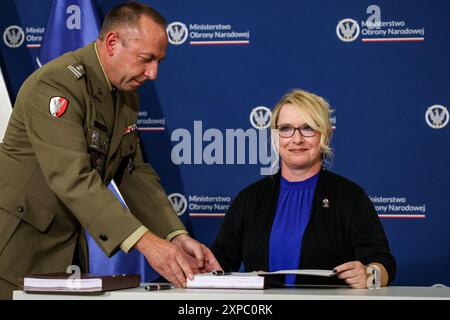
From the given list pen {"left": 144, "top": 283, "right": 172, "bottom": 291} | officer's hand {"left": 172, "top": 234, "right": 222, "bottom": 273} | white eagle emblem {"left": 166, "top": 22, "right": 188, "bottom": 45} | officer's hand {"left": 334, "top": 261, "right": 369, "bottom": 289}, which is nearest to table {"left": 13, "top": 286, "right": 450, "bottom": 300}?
pen {"left": 144, "top": 283, "right": 172, "bottom": 291}

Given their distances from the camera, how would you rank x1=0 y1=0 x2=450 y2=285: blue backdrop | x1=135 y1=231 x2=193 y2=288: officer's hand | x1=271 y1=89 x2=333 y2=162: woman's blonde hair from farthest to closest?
x1=0 y1=0 x2=450 y2=285: blue backdrop
x1=271 y1=89 x2=333 y2=162: woman's blonde hair
x1=135 y1=231 x2=193 y2=288: officer's hand

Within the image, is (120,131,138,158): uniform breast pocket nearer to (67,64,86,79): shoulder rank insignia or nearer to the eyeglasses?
(67,64,86,79): shoulder rank insignia

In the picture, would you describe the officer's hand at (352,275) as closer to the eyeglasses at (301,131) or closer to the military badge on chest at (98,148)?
the eyeglasses at (301,131)

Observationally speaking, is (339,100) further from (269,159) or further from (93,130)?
(93,130)

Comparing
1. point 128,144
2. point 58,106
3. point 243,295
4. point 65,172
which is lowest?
point 243,295

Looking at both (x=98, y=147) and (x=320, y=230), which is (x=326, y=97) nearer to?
(x=320, y=230)

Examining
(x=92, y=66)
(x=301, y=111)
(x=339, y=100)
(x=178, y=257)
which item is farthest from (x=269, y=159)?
(x=178, y=257)

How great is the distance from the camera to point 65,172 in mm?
2504

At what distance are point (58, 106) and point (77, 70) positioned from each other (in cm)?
21

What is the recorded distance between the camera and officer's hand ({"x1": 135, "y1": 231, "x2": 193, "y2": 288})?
2.36 meters

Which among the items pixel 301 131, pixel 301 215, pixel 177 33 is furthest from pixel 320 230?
pixel 177 33

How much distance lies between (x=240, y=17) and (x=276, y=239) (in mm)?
1867

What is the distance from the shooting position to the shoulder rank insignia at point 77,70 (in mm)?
2756

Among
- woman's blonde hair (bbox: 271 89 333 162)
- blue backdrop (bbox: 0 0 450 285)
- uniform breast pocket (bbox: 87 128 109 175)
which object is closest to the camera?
uniform breast pocket (bbox: 87 128 109 175)
